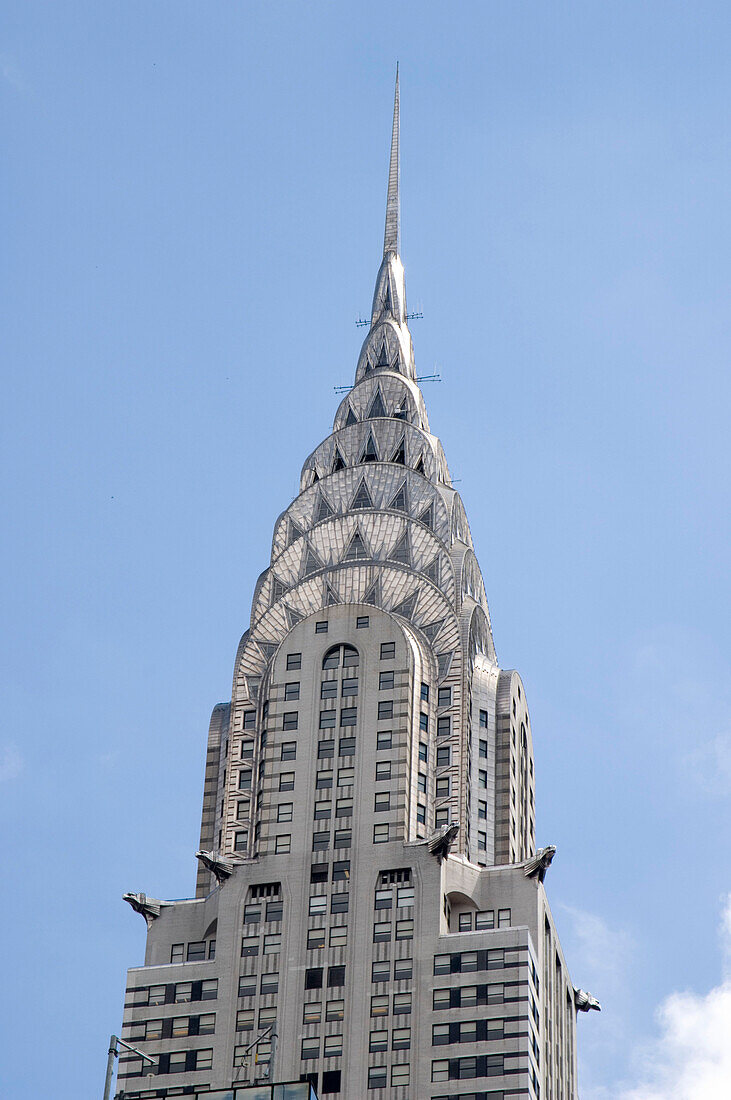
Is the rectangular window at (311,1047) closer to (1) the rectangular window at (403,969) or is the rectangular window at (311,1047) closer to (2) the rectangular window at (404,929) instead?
(1) the rectangular window at (403,969)

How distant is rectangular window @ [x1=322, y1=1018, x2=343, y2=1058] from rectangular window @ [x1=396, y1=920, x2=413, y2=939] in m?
10.4

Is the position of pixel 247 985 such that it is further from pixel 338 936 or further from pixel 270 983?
pixel 338 936

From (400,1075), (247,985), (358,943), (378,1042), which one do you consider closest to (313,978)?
(358,943)

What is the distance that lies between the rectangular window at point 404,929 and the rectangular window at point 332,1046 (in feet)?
34.2

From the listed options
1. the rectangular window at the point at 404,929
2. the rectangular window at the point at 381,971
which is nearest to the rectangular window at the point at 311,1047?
the rectangular window at the point at 381,971

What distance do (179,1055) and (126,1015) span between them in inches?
268

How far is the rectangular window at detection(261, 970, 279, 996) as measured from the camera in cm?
18450

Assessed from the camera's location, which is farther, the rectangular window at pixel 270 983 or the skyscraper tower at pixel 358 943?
the rectangular window at pixel 270 983

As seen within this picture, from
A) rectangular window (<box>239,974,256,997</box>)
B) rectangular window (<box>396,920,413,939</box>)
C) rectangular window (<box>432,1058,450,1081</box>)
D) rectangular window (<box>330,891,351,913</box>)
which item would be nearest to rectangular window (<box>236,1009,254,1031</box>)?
rectangular window (<box>239,974,256,997</box>)

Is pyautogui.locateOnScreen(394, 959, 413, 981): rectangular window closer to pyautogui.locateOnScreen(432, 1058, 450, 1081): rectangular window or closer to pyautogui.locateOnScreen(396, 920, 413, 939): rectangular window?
pyautogui.locateOnScreen(396, 920, 413, 939): rectangular window

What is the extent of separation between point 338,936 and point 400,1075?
1436 centimetres

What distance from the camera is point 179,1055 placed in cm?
18325

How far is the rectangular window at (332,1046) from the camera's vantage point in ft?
590

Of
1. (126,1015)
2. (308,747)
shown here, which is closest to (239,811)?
(308,747)
